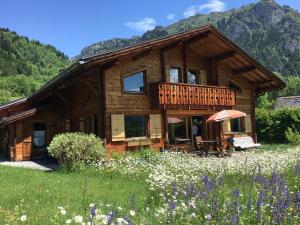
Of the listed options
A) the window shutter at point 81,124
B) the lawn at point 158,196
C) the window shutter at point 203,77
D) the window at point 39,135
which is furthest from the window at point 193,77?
the window at point 39,135

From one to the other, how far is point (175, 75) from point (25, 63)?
8836 cm

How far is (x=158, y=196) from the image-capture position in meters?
7.39

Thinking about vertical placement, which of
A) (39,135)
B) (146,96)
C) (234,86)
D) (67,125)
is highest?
(234,86)

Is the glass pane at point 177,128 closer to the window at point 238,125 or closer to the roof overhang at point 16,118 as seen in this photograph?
the window at point 238,125

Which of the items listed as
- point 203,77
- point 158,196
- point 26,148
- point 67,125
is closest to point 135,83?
point 203,77

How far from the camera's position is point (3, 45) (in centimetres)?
10506

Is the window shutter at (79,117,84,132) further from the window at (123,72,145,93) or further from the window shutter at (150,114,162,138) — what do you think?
the window shutter at (150,114,162,138)

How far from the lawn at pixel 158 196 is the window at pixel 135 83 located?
4.92 m

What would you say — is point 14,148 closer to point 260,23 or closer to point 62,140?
point 62,140

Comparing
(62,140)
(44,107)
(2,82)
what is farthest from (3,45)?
(62,140)

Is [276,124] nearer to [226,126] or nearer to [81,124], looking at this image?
[226,126]

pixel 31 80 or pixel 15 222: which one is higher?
pixel 31 80

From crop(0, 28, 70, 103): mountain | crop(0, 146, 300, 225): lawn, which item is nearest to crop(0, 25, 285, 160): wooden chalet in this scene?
crop(0, 146, 300, 225): lawn

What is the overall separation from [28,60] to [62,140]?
101m
